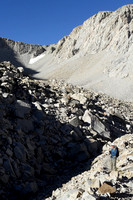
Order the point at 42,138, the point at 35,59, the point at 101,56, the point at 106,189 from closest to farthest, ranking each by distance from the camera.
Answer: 1. the point at 106,189
2. the point at 42,138
3. the point at 101,56
4. the point at 35,59

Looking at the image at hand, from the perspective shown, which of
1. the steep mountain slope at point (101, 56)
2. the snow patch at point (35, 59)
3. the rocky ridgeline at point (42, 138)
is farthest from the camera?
the snow patch at point (35, 59)

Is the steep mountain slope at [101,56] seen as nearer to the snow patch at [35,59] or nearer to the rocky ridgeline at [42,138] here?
the snow patch at [35,59]

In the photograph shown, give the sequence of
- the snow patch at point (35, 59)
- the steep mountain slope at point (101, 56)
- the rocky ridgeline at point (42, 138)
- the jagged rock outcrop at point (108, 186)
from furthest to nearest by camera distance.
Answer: the snow patch at point (35, 59), the steep mountain slope at point (101, 56), the rocky ridgeline at point (42, 138), the jagged rock outcrop at point (108, 186)

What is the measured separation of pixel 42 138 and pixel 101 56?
2405 inches

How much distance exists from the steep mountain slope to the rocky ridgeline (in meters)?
27.6

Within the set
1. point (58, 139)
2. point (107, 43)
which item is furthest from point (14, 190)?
point (107, 43)

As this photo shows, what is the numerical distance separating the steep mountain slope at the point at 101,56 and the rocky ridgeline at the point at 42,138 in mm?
27614

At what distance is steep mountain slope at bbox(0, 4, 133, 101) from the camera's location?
167 ft

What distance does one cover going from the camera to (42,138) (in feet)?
37.8

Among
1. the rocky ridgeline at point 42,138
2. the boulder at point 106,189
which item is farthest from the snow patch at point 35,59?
the boulder at point 106,189

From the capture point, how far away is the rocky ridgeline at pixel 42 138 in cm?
892

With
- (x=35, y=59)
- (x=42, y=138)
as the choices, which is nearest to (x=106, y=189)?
(x=42, y=138)

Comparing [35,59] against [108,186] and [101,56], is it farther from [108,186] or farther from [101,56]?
[108,186]

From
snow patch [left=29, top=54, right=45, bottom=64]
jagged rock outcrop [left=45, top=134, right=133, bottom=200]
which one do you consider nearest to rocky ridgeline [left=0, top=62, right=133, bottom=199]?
jagged rock outcrop [left=45, top=134, right=133, bottom=200]
